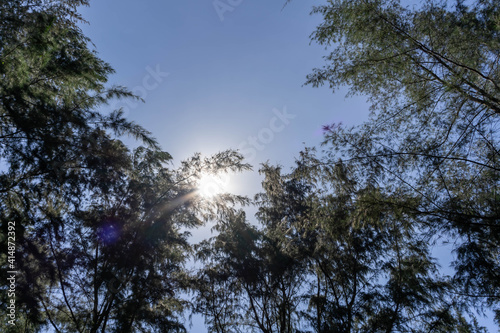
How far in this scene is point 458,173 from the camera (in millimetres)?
4180

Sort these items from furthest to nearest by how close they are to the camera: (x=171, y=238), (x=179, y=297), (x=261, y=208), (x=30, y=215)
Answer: (x=261, y=208)
(x=179, y=297)
(x=171, y=238)
(x=30, y=215)

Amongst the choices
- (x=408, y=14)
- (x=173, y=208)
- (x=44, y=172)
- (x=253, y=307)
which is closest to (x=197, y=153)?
(x=173, y=208)

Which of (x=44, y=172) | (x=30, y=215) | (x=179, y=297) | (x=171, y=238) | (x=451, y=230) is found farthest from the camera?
(x=179, y=297)

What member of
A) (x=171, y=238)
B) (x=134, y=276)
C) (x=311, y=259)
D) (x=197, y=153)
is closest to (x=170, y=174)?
(x=197, y=153)

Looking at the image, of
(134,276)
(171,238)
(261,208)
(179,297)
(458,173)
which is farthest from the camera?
(261,208)

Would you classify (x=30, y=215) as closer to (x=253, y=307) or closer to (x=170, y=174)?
(x=170, y=174)

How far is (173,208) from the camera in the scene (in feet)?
22.6

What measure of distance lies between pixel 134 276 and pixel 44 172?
9.49 ft

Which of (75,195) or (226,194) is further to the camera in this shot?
(226,194)

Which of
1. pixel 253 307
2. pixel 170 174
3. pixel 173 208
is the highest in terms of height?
pixel 170 174

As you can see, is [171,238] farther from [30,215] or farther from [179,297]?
[30,215]

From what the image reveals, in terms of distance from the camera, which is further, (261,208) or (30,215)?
(261,208)

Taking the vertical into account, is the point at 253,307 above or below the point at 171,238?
below

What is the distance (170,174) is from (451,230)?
6.59 m
